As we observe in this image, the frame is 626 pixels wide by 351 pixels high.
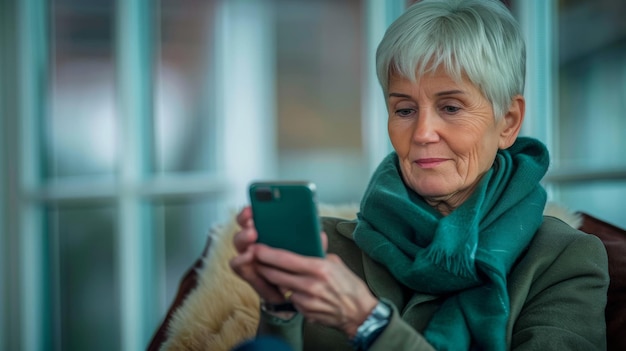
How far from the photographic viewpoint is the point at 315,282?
918mm

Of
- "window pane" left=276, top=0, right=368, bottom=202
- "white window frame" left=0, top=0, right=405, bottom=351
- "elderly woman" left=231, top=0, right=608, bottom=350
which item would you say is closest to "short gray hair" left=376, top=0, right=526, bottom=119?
"elderly woman" left=231, top=0, right=608, bottom=350

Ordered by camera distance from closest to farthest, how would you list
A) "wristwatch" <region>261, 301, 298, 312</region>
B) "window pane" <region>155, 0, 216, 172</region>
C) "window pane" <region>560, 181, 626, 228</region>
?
"wristwatch" <region>261, 301, 298, 312</region> < "window pane" <region>560, 181, 626, 228</region> < "window pane" <region>155, 0, 216, 172</region>

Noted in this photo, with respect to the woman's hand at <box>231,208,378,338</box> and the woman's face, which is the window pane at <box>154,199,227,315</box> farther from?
the woman's hand at <box>231,208,378,338</box>

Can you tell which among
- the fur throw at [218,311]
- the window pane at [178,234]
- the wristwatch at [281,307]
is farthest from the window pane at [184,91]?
the wristwatch at [281,307]

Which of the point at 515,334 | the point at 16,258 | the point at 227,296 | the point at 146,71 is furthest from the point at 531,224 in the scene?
the point at 16,258

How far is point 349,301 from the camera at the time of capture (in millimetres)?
943

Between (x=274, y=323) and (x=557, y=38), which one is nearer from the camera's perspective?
(x=274, y=323)

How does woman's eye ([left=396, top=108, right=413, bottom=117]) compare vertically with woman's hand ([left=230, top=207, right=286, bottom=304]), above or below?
above

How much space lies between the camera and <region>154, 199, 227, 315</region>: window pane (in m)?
3.09

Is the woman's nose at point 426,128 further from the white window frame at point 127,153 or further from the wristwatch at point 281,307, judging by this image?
the white window frame at point 127,153

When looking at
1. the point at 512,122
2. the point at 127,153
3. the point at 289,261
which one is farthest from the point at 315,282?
the point at 127,153

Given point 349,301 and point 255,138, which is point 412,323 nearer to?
point 349,301

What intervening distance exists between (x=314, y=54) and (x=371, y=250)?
1943 mm

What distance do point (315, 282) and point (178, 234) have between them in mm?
2288
